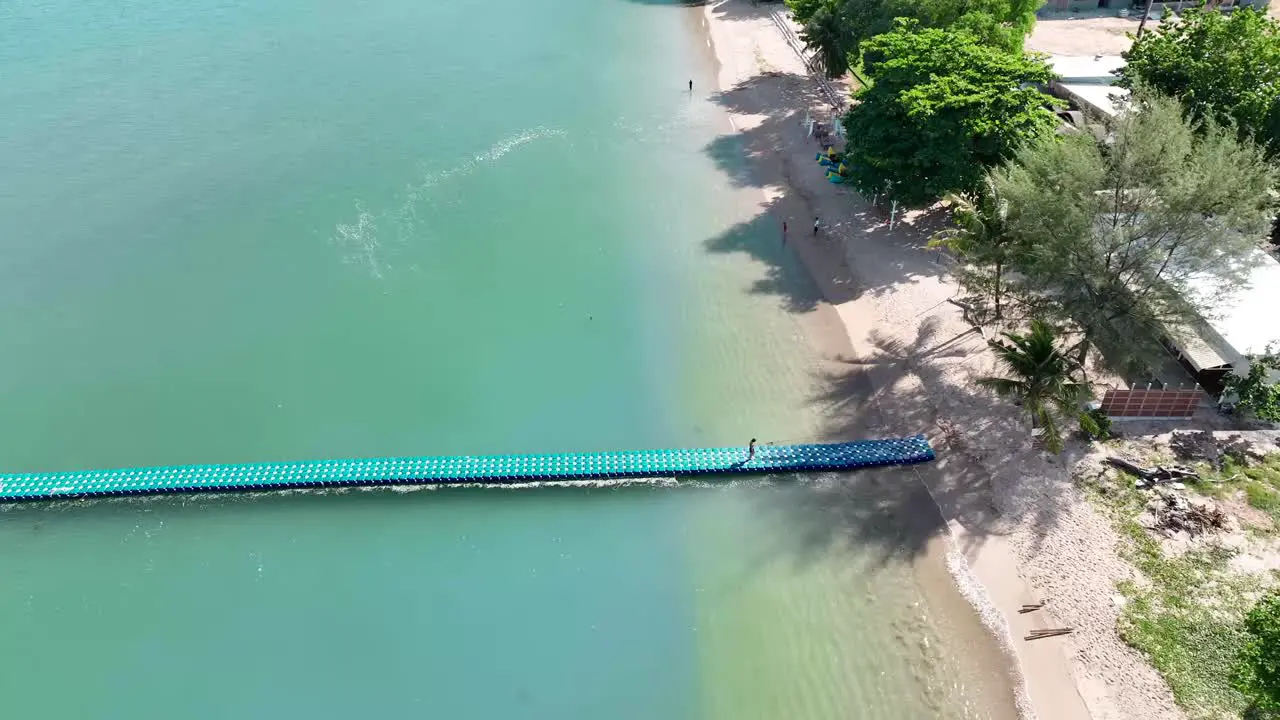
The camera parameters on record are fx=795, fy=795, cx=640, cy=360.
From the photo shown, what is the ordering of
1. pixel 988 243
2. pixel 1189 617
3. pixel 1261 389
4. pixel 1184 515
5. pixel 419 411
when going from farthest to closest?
1. pixel 419 411
2. pixel 988 243
3. pixel 1261 389
4. pixel 1184 515
5. pixel 1189 617

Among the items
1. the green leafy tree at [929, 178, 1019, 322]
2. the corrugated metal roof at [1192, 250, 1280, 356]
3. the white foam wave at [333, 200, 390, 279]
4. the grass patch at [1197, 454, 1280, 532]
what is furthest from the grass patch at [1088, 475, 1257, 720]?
the white foam wave at [333, 200, 390, 279]

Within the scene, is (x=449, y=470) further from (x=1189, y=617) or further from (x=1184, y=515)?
(x=1184, y=515)

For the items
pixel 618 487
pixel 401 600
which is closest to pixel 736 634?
pixel 618 487

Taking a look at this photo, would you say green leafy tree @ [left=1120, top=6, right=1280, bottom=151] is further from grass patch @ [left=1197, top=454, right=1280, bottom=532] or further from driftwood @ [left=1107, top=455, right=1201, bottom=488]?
driftwood @ [left=1107, top=455, right=1201, bottom=488]

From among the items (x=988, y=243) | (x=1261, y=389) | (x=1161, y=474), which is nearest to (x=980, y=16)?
(x=988, y=243)

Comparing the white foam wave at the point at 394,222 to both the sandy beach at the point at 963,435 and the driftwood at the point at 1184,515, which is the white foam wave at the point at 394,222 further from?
the driftwood at the point at 1184,515

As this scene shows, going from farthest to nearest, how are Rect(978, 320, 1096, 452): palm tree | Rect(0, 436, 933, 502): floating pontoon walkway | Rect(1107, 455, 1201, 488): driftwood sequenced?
1. Rect(0, 436, 933, 502): floating pontoon walkway
2. Rect(1107, 455, 1201, 488): driftwood
3. Rect(978, 320, 1096, 452): palm tree

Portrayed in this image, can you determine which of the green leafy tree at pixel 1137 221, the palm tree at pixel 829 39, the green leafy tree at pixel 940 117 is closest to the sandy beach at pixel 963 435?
the green leafy tree at pixel 940 117
